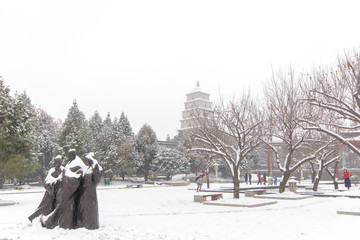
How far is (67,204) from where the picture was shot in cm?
853

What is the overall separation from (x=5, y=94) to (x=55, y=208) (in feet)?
46.8

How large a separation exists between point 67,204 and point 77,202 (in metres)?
0.25

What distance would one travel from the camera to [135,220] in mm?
11211

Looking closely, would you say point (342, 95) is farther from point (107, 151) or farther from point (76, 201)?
point (107, 151)

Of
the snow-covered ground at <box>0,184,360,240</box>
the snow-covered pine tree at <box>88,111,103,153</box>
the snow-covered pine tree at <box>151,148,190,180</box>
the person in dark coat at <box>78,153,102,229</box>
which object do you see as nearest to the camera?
the snow-covered ground at <box>0,184,360,240</box>

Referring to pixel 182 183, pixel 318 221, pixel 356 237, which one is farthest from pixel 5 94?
pixel 182 183

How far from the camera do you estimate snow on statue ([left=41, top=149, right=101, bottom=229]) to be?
8406 mm

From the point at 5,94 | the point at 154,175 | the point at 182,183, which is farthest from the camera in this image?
the point at 154,175

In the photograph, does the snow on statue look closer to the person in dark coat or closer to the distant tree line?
the person in dark coat

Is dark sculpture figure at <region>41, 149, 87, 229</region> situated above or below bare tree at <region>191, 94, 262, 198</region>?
below

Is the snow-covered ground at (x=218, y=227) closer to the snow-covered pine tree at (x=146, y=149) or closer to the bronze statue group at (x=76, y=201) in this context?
the bronze statue group at (x=76, y=201)

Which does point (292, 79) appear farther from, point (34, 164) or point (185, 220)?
point (34, 164)

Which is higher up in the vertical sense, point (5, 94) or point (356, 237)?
point (5, 94)

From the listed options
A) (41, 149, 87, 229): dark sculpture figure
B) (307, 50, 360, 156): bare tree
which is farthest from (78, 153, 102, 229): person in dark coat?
(307, 50, 360, 156): bare tree
